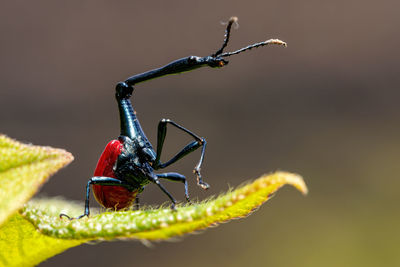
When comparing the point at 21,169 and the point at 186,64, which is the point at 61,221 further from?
the point at 186,64

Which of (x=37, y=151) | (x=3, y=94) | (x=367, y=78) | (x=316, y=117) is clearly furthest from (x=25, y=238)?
(x=367, y=78)

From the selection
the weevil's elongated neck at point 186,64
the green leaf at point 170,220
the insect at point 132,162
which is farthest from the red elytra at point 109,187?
the green leaf at point 170,220

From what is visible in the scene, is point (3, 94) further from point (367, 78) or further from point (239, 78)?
point (367, 78)

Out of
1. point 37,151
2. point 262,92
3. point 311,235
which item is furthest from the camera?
point 262,92

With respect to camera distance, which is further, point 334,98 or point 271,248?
point 334,98

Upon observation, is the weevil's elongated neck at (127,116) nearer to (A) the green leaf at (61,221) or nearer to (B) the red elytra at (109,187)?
(B) the red elytra at (109,187)

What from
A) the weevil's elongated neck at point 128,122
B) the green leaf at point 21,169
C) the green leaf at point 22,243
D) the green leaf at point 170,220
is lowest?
the green leaf at point 22,243

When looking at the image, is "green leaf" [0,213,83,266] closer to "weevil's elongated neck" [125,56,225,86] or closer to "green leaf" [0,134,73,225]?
"green leaf" [0,134,73,225]

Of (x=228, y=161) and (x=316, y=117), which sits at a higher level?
(x=316, y=117)

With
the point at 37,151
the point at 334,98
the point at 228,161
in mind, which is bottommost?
the point at 228,161
